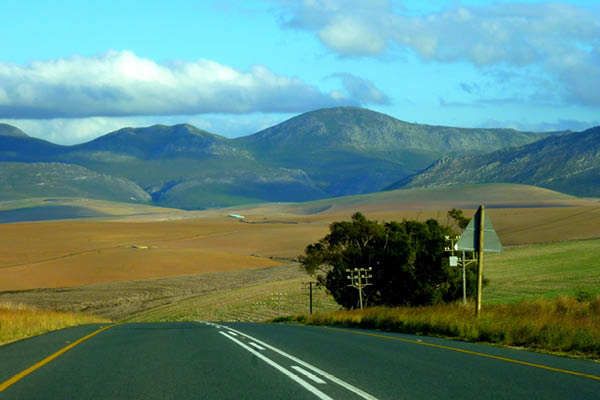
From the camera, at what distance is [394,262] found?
5241cm

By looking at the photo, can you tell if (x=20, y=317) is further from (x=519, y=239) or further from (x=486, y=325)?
(x=519, y=239)

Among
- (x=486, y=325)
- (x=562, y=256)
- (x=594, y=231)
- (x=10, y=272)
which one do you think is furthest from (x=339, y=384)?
(x=594, y=231)

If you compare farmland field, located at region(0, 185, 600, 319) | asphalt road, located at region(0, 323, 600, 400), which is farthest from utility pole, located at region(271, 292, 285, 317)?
asphalt road, located at region(0, 323, 600, 400)

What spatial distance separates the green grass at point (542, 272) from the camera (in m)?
48.5

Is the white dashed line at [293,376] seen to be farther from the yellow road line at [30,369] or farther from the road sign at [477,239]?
the road sign at [477,239]

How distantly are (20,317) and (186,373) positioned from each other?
14.7m

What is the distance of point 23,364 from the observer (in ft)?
44.5

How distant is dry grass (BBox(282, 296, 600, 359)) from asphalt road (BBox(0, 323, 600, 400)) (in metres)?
1.25

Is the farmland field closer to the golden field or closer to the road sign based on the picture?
the golden field

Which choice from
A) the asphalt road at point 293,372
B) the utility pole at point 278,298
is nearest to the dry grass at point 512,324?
the asphalt road at point 293,372

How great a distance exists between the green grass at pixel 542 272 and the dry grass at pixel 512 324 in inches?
697

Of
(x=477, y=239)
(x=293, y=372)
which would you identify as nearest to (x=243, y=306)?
(x=477, y=239)

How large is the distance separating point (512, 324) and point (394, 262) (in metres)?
33.2

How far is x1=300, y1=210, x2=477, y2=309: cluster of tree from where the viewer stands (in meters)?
50.0
